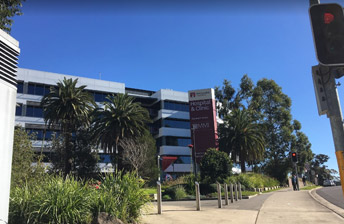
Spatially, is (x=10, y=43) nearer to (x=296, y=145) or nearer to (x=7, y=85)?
(x=7, y=85)

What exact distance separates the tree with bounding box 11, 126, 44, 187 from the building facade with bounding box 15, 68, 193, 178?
34.6 meters

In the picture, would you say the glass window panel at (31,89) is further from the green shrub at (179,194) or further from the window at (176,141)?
the green shrub at (179,194)

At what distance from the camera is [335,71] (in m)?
3.77

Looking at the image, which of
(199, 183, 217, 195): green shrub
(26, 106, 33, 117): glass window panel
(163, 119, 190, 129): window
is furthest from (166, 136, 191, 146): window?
(199, 183, 217, 195): green shrub

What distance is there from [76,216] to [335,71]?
Result: 5875mm

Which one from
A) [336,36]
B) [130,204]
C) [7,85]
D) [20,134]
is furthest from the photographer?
[20,134]

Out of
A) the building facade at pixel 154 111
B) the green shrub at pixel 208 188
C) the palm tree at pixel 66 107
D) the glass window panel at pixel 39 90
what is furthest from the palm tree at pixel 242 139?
the glass window panel at pixel 39 90

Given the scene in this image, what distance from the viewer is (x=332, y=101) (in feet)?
11.8

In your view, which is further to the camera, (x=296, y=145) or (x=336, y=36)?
(x=296, y=145)

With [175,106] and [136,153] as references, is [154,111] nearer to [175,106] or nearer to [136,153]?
[175,106]

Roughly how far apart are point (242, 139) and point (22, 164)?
35127 mm

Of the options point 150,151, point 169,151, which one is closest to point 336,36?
point 150,151

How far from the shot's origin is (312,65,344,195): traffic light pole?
3.41 meters

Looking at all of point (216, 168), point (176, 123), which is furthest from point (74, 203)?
point (176, 123)
